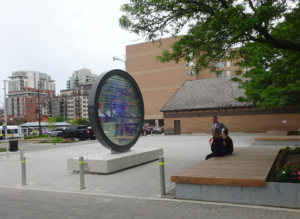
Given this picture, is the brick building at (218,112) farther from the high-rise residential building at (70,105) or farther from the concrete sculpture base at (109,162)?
the high-rise residential building at (70,105)

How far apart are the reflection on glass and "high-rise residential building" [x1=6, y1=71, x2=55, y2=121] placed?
108 meters

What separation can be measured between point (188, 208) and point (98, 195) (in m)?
2.49

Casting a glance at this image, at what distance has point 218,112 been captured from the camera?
34656 millimetres

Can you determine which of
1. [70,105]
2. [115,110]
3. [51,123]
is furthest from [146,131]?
[70,105]

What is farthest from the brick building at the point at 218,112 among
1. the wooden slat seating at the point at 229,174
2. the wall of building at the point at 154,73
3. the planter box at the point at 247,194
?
the planter box at the point at 247,194

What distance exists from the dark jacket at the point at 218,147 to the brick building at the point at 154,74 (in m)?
51.4

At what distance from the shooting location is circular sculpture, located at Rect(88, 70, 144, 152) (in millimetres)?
10113

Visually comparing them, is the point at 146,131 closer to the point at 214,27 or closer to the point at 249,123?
the point at 249,123

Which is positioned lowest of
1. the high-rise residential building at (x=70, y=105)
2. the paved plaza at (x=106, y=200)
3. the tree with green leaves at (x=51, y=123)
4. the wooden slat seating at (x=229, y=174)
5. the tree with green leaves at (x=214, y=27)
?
the paved plaza at (x=106, y=200)

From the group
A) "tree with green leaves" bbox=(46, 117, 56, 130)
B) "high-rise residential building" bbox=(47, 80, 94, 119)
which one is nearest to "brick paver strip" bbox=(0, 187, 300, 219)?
"tree with green leaves" bbox=(46, 117, 56, 130)

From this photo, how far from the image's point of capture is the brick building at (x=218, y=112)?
31.3 metres

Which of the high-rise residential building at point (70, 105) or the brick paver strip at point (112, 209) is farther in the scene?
the high-rise residential building at point (70, 105)

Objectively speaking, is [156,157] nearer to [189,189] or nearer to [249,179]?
[189,189]

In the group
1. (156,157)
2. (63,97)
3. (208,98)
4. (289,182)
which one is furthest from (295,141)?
(63,97)
